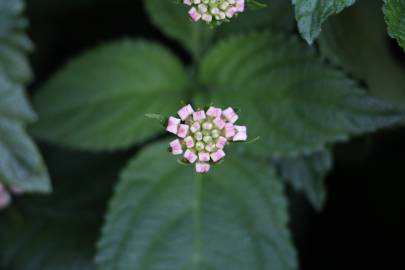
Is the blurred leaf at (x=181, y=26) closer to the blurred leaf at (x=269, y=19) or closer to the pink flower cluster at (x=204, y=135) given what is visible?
the blurred leaf at (x=269, y=19)

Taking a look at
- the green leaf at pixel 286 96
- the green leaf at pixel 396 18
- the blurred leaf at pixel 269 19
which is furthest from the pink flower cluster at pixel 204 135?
the blurred leaf at pixel 269 19

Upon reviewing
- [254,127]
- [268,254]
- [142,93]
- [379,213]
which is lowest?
[268,254]

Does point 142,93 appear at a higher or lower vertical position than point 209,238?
higher

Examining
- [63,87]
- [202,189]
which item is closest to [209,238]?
[202,189]

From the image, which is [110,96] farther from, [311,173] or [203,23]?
[311,173]

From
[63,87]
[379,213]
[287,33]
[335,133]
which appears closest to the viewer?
[335,133]

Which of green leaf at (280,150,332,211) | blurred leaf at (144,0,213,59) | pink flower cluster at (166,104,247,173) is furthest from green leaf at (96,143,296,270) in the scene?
pink flower cluster at (166,104,247,173)

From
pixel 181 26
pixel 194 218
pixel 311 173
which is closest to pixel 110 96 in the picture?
pixel 181 26

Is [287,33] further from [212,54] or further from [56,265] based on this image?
[56,265]
